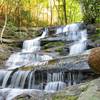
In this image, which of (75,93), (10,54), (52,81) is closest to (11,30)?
(10,54)

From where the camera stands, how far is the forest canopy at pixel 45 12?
1966 centimetres

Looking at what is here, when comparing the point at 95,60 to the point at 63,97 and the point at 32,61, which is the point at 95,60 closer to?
the point at 63,97

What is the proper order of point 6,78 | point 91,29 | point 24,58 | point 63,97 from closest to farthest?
point 63,97
point 6,78
point 24,58
point 91,29

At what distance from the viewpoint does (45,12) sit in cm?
3183

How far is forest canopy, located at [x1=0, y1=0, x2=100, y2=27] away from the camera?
19656 millimetres

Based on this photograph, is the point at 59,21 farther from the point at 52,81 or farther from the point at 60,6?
the point at 52,81

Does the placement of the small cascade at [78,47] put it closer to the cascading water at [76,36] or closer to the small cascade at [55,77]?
the cascading water at [76,36]

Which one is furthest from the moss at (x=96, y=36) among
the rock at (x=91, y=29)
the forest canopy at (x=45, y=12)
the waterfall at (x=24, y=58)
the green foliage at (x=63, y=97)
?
the green foliage at (x=63, y=97)

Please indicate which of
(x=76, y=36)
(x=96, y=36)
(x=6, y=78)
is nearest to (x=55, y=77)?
(x=6, y=78)

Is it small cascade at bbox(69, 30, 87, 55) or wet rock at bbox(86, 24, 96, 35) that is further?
wet rock at bbox(86, 24, 96, 35)

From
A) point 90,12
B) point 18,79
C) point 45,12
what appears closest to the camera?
point 18,79

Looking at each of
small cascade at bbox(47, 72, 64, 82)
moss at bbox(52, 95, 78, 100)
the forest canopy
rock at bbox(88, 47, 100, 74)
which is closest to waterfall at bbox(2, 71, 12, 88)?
small cascade at bbox(47, 72, 64, 82)

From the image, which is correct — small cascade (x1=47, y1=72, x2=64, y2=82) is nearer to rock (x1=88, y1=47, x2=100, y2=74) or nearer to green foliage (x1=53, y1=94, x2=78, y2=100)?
green foliage (x1=53, y1=94, x2=78, y2=100)

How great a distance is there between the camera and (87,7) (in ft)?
65.2
